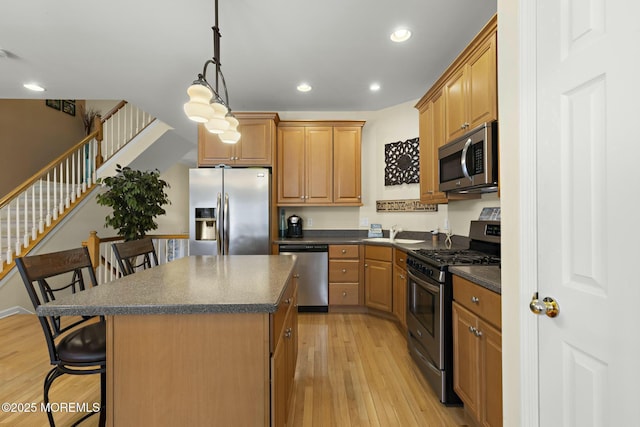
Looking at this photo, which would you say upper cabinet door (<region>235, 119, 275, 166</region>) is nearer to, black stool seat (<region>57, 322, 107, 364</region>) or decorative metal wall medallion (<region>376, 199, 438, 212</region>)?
decorative metal wall medallion (<region>376, 199, 438, 212</region>)

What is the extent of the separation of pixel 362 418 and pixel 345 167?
2.78m

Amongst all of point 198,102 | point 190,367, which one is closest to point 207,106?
point 198,102

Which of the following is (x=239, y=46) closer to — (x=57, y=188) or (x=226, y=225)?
(x=226, y=225)

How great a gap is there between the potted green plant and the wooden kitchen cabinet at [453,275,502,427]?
146 inches

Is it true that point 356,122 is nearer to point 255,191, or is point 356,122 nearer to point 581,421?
point 255,191

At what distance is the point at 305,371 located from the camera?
2.26 meters

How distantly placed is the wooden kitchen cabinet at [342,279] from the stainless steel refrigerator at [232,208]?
2.72 ft

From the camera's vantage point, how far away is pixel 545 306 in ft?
3.32

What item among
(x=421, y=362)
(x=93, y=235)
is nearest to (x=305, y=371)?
(x=421, y=362)

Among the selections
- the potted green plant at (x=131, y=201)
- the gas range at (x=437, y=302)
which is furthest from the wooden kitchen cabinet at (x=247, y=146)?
the gas range at (x=437, y=302)

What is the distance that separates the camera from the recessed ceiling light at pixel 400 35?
233cm

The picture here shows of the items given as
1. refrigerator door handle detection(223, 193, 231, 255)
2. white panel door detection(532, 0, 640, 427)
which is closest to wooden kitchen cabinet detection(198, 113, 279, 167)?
refrigerator door handle detection(223, 193, 231, 255)

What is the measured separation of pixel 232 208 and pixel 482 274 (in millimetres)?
2668

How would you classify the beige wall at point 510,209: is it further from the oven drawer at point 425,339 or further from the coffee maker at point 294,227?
the coffee maker at point 294,227
